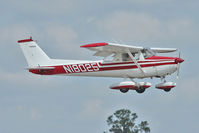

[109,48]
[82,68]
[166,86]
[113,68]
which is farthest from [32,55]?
[166,86]

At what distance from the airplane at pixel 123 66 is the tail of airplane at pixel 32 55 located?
21 cm

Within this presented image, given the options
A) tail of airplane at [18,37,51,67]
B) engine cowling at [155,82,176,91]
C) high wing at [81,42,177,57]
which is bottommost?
engine cowling at [155,82,176,91]

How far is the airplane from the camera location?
39125mm

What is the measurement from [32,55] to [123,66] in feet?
19.4

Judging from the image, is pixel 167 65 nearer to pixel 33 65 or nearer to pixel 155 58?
pixel 155 58

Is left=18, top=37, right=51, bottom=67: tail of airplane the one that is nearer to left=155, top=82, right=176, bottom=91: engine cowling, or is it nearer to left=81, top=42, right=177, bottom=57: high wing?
left=81, top=42, right=177, bottom=57: high wing

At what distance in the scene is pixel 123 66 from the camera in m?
39.9

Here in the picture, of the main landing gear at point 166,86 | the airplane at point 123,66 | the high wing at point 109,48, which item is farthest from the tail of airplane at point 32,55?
the main landing gear at point 166,86

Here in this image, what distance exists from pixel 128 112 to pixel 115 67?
73.1 metres

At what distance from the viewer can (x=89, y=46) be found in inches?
1478

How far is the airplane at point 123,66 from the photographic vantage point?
3912cm

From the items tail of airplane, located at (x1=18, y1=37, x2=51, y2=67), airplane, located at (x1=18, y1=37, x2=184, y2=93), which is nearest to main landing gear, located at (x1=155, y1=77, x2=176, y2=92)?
airplane, located at (x1=18, y1=37, x2=184, y2=93)

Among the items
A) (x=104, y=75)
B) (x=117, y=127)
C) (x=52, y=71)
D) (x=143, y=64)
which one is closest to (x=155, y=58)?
(x=143, y=64)

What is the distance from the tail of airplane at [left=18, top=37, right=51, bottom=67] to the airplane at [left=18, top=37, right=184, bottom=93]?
8.5 inches
